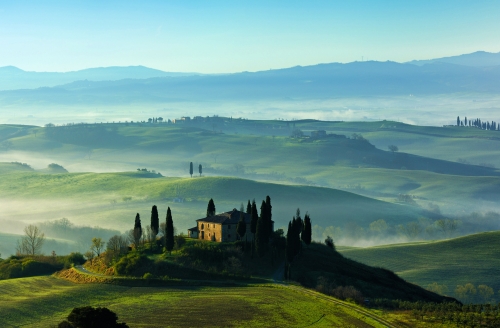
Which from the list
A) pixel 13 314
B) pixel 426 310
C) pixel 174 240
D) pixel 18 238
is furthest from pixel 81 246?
pixel 426 310

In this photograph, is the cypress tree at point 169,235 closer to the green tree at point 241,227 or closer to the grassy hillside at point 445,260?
the green tree at point 241,227

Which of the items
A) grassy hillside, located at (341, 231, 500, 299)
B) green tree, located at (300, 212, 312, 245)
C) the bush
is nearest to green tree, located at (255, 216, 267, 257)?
green tree, located at (300, 212, 312, 245)

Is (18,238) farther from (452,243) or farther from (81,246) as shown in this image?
(452,243)

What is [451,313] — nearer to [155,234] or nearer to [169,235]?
[169,235]

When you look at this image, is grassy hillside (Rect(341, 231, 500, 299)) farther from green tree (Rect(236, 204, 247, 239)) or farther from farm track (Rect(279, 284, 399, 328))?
farm track (Rect(279, 284, 399, 328))

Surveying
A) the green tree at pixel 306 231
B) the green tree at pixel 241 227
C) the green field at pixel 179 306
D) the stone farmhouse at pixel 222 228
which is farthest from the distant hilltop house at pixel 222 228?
the green field at pixel 179 306

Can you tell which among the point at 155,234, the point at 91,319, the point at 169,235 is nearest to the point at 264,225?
the point at 169,235
